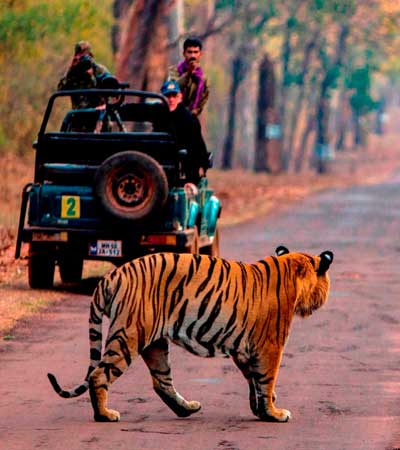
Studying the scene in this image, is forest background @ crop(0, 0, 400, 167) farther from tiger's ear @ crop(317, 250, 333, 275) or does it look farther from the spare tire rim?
tiger's ear @ crop(317, 250, 333, 275)

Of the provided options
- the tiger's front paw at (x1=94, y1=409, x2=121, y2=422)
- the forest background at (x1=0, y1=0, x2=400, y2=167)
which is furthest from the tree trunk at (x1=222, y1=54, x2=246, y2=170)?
the tiger's front paw at (x1=94, y1=409, x2=121, y2=422)

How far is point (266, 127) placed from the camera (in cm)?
5538

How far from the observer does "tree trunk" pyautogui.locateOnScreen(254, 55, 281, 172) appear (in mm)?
55219

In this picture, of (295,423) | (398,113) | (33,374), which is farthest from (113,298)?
Answer: (398,113)

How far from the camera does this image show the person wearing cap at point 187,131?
→ 52.4 ft

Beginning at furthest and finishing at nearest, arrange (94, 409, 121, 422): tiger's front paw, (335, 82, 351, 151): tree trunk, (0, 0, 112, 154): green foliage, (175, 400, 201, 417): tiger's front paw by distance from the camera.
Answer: (335, 82, 351, 151): tree trunk → (0, 0, 112, 154): green foliage → (175, 400, 201, 417): tiger's front paw → (94, 409, 121, 422): tiger's front paw

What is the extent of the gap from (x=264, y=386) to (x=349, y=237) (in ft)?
53.1

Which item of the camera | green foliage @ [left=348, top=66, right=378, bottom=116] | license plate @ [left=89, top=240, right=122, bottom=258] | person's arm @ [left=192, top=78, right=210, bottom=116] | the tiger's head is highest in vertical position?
green foliage @ [left=348, top=66, right=378, bottom=116]

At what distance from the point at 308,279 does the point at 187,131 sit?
692cm

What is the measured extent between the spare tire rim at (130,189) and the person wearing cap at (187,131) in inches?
29.0

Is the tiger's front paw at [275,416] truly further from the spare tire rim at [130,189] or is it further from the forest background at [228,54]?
the forest background at [228,54]

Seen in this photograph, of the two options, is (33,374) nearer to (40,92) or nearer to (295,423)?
(295,423)

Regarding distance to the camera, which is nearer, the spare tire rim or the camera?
the spare tire rim

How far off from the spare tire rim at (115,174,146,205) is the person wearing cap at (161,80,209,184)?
2.42 feet
